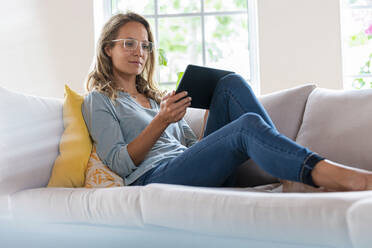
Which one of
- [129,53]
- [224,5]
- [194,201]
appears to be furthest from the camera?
[224,5]

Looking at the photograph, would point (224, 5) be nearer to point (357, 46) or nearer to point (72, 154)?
point (357, 46)

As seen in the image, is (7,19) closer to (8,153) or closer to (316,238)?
(8,153)

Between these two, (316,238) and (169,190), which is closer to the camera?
(316,238)

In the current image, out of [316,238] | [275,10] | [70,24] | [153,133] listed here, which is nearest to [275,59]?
[275,10]

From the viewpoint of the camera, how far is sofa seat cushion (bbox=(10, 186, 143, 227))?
53.6 inches

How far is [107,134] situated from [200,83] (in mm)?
426

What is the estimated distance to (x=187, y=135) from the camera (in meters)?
2.07

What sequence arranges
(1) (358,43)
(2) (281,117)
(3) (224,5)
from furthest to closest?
(3) (224,5) → (1) (358,43) → (2) (281,117)

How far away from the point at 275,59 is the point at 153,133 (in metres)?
1.99

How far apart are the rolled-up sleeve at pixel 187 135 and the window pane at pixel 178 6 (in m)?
1.95

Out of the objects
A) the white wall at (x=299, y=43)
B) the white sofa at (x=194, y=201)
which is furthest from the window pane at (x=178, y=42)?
the white sofa at (x=194, y=201)

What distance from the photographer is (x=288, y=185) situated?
141 cm

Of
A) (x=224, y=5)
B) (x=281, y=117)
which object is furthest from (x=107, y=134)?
(x=224, y=5)

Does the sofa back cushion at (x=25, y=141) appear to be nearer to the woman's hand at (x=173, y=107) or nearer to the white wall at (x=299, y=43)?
the woman's hand at (x=173, y=107)
